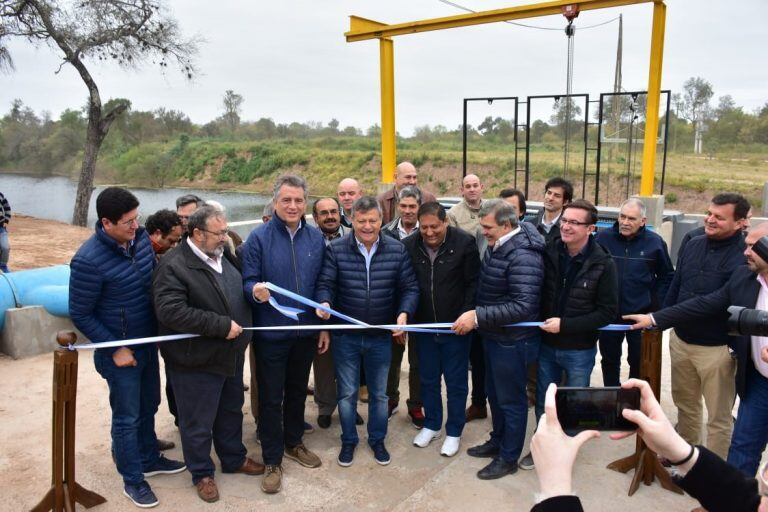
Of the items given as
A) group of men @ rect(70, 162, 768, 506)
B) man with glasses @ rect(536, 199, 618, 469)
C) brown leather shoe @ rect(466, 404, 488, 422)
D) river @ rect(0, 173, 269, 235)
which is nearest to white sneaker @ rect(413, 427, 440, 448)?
group of men @ rect(70, 162, 768, 506)

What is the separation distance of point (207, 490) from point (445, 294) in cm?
190

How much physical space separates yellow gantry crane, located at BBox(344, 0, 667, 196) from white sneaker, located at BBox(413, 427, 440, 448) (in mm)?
5748

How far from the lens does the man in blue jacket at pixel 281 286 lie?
353 cm

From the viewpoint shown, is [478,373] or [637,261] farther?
[478,373]

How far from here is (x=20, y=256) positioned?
11.6 meters

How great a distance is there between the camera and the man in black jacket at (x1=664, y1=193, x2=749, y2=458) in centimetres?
341

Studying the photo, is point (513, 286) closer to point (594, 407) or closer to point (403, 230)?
point (403, 230)

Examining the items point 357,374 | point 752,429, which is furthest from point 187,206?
point 752,429

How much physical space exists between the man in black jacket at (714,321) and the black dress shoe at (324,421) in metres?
2.54

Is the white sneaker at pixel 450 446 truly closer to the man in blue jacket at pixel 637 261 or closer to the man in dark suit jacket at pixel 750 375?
the man in blue jacket at pixel 637 261

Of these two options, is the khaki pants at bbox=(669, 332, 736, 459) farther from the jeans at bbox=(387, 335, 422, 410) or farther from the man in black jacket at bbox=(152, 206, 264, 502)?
the man in black jacket at bbox=(152, 206, 264, 502)

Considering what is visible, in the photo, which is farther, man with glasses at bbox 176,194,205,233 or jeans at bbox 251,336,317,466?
man with glasses at bbox 176,194,205,233

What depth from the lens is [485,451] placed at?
12.8ft

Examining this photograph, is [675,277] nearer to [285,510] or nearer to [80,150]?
[285,510]
